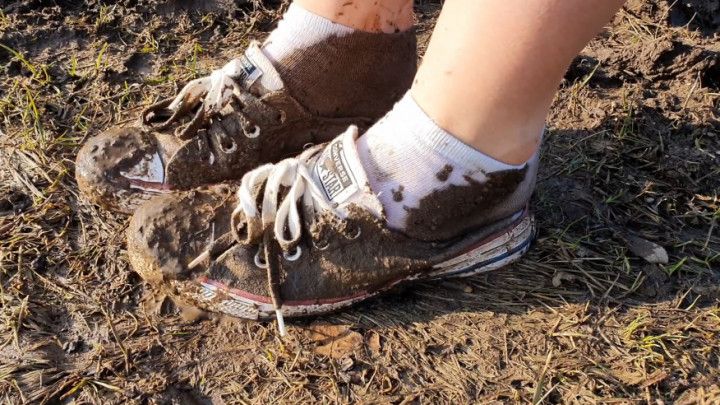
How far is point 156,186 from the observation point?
1.98 m

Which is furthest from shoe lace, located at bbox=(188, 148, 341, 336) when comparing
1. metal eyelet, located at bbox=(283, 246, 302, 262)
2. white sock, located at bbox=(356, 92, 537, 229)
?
white sock, located at bbox=(356, 92, 537, 229)

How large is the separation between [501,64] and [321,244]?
1.96 ft

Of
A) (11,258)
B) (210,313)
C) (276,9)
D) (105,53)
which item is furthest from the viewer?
(276,9)

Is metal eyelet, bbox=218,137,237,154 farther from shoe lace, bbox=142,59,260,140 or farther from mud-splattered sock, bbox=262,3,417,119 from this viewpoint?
mud-splattered sock, bbox=262,3,417,119

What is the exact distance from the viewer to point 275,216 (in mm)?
1682

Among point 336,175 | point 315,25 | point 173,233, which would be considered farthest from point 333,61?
point 173,233

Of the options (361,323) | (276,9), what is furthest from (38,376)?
(276,9)

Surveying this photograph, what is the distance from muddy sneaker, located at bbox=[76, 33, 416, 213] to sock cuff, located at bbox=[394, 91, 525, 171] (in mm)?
415

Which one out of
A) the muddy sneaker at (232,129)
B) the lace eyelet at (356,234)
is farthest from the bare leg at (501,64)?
the muddy sneaker at (232,129)

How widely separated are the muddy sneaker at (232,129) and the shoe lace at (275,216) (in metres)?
0.27

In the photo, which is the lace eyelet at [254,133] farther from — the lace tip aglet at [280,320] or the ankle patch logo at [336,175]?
the lace tip aglet at [280,320]

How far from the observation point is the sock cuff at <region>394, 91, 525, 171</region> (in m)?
1.59

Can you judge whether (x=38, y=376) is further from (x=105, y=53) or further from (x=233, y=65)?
(x=105, y=53)

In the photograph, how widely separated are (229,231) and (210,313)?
23 cm
